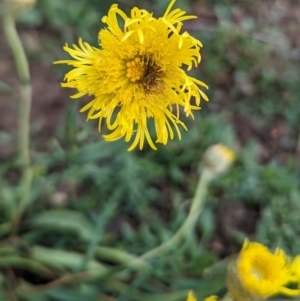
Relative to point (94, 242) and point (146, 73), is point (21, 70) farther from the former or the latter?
point (94, 242)

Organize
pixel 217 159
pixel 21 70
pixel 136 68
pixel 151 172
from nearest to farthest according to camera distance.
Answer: pixel 136 68 < pixel 21 70 < pixel 217 159 < pixel 151 172

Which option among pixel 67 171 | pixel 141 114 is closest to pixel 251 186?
pixel 67 171

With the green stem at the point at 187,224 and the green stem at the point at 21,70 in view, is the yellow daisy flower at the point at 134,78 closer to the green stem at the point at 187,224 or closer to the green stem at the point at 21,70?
the green stem at the point at 21,70

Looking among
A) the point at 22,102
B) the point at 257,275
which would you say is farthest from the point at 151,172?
the point at 257,275

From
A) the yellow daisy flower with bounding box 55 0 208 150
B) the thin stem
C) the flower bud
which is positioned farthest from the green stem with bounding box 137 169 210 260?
the yellow daisy flower with bounding box 55 0 208 150

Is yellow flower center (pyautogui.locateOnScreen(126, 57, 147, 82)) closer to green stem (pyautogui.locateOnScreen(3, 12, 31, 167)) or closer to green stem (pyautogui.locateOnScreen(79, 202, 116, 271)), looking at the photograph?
green stem (pyautogui.locateOnScreen(3, 12, 31, 167))

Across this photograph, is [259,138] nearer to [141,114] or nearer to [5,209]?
[5,209]
